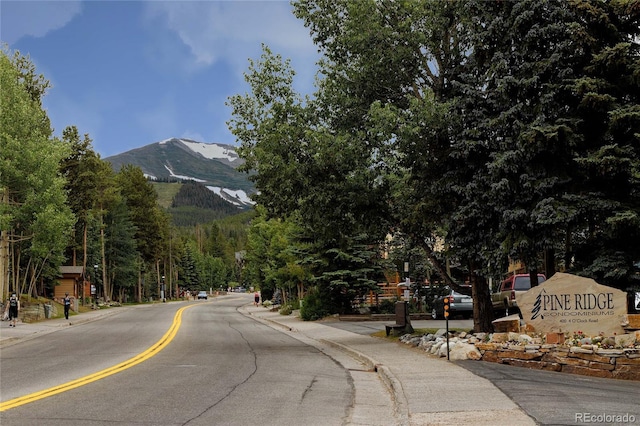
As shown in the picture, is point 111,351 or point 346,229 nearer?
point 111,351

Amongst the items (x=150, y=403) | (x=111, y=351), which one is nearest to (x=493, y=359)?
(x=150, y=403)

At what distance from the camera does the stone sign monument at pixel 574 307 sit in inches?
524

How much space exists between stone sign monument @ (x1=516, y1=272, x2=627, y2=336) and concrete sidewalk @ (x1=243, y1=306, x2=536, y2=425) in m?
2.24

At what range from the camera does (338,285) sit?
1362 inches

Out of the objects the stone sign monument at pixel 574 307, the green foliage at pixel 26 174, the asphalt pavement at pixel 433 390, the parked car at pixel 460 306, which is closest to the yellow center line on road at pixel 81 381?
the asphalt pavement at pixel 433 390

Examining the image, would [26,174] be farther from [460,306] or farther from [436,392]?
[436,392]

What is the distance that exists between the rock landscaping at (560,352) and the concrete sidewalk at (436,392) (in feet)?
2.84

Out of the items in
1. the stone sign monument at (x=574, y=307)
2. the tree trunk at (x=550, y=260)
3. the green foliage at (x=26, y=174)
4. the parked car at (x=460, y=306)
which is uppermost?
the green foliage at (x=26, y=174)

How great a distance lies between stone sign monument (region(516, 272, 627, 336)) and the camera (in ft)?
43.7

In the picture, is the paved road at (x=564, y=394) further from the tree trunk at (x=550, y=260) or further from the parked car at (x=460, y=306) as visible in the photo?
the parked car at (x=460, y=306)

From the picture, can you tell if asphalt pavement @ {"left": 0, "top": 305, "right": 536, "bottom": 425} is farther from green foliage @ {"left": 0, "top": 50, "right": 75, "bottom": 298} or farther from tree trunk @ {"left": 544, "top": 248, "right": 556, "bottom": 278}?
green foliage @ {"left": 0, "top": 50, "right": 75, "bottom": 298}

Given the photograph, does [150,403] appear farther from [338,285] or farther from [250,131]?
[338,285]

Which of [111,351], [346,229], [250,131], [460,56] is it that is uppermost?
[460,56]

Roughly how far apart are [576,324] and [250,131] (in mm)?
12037
